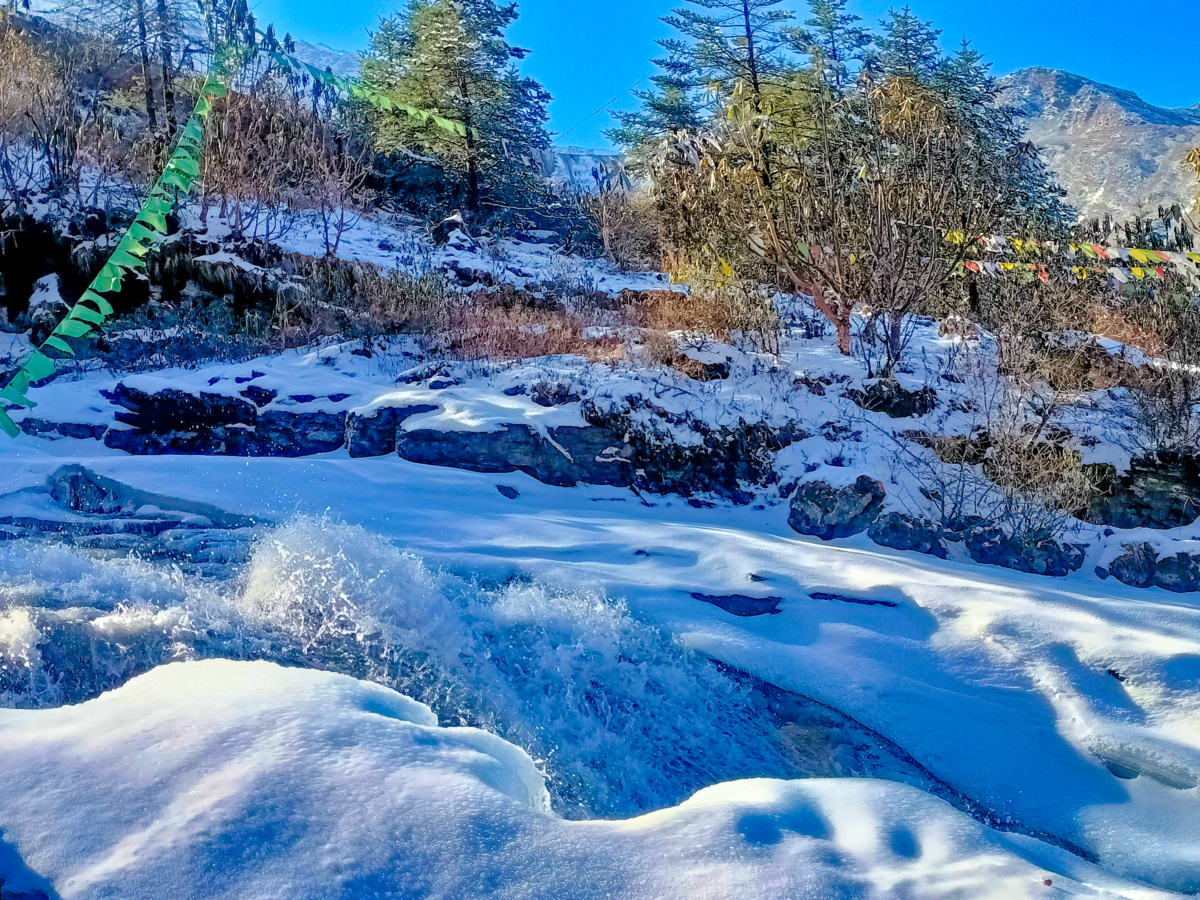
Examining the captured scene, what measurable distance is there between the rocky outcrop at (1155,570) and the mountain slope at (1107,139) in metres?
60.0

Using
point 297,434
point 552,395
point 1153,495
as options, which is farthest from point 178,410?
point 1153,495

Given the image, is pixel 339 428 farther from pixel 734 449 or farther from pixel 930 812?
pixel 930 812

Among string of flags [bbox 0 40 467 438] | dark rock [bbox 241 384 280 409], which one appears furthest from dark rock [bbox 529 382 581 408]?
string of flags [bbox 0 40 467 438]

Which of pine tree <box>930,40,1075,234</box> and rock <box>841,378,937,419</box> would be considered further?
pine tree <box>930,40,1075,234</box>

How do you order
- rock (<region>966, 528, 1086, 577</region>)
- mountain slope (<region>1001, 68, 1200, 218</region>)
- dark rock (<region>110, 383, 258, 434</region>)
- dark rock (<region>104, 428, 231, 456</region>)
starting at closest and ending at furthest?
rock (<region>966, 528, 1086, 577</region>), dark rock (<region>104, 428, 231, 456</region>), dark rock (<region>110, 383, 258, 434</region>), mountain slope (<region>1001, 68, 1200, 218</region>)

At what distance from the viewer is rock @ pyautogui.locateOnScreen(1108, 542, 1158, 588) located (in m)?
6.34

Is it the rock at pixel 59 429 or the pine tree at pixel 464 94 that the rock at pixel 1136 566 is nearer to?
the rock at pixel 59 429

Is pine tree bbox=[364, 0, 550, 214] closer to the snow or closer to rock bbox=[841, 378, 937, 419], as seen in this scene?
rock bbox=[841, 378, 937, 419]

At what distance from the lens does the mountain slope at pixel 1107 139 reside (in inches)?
2370

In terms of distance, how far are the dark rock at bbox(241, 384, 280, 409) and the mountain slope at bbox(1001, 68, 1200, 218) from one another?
6309cm

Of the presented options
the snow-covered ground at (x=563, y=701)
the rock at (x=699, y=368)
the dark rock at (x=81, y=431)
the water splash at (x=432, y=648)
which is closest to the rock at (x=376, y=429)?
the snow-covered ground at (x=563, y=701)

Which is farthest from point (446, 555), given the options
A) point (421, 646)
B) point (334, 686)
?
point (334, 686)

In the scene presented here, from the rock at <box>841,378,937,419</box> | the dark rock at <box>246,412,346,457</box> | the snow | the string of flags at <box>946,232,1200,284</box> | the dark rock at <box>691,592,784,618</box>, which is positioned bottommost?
the snow

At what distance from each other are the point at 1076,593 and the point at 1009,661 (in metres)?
1.48
